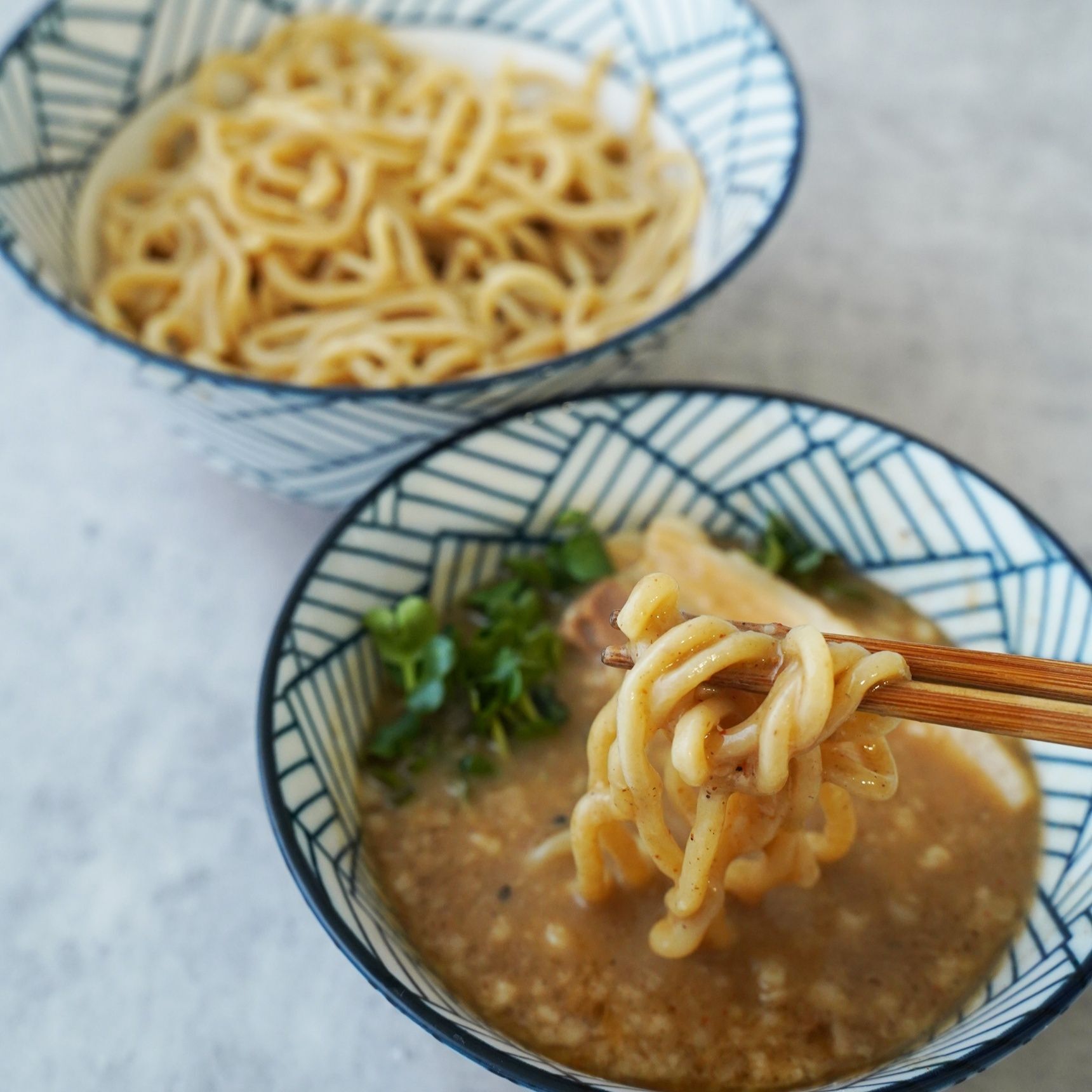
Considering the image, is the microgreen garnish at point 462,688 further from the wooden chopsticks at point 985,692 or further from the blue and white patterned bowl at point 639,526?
the wooden chopsticks at point 985,692

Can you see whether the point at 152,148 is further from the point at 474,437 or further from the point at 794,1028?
the point at 794,1028

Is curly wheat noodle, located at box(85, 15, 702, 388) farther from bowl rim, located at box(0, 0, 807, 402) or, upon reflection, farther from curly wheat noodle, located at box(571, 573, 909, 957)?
curly wheat noodle, located at box(571, 573, 909, 957)

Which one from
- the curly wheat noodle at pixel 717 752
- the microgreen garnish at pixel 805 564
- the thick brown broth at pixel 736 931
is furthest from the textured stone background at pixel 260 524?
the microgreen garnish at pixel 805 564

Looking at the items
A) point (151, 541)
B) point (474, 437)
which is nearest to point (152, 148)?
point (151, 541)

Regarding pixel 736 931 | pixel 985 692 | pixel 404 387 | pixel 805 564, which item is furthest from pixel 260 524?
pixel 985 692

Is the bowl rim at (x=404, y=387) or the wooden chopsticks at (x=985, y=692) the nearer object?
the wooden chopsticks at (x=985, y=692)

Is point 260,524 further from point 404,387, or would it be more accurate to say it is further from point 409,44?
point 409,44
